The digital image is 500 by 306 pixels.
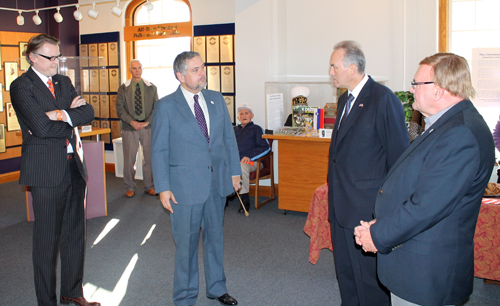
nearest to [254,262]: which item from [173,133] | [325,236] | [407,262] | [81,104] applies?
[325,236]

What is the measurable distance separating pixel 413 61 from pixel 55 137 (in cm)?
438

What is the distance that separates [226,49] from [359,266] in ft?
16.2

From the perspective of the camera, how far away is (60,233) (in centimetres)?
269

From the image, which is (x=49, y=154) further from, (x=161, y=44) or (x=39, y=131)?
(x=161, y=44)

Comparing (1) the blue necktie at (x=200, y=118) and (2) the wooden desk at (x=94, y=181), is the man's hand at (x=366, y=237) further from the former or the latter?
(2) the wooden desk at (x=94, y=181)

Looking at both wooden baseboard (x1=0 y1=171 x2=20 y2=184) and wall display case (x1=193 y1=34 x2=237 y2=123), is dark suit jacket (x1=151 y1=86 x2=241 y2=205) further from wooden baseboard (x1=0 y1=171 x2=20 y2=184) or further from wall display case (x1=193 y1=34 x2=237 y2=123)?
wooden baseboard (x1=0 y1=171 x2=20 y2=184)

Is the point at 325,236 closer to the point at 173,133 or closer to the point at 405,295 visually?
the point at 173,133

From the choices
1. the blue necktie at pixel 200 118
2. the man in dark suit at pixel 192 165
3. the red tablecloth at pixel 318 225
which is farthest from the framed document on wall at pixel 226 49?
the blue necktie at pixel 200 118

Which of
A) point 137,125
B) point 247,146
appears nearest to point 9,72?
point 137,125

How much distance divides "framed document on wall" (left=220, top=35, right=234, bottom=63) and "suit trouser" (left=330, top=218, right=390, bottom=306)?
15.3 feet

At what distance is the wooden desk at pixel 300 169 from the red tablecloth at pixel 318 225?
3.85 feet

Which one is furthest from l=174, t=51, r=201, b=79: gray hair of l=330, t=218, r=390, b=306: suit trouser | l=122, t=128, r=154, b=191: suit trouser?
l=122, t=128, r=154, b=191: suit trouser

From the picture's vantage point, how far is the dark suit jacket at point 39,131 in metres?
2.45

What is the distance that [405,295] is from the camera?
157 centimetres
